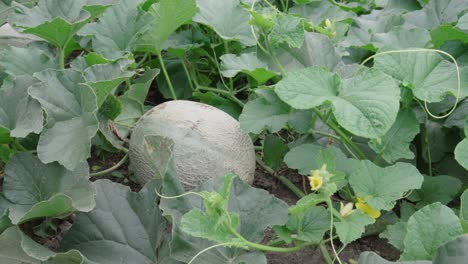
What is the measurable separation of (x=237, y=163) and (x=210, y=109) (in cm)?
21

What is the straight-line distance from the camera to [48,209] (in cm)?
150

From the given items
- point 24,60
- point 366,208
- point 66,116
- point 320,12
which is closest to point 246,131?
point 366,208

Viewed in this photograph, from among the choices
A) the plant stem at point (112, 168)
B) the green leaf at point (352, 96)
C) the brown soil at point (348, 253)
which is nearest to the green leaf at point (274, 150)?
the brown soil at point (348, 253)

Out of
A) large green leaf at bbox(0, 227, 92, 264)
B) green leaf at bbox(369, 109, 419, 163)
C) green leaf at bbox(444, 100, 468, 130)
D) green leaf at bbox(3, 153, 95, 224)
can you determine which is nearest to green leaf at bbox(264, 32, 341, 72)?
green leaf at bbox(369, 109, 419, 163)

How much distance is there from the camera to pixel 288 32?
71.9 inches

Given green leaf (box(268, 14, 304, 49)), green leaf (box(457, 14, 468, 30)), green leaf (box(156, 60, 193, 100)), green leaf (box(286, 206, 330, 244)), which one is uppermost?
green leaf (box(268, 14, 304, 49))

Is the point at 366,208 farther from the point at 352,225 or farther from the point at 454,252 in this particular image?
the point at 454,252

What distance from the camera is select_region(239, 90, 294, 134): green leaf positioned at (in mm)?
1790

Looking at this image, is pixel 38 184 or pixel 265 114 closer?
pixel 38 184

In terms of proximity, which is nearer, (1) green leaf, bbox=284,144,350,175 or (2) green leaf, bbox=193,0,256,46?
(1) green leaf, bbox=284,144,350,175

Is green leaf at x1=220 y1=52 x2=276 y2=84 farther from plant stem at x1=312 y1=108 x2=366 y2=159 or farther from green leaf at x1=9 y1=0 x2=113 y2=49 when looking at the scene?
green leaf at x1=9 y1=0 x2=113 y2=49

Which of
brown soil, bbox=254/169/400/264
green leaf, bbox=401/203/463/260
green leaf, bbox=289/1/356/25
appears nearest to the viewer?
green leaf, bbox=401/203/463/260

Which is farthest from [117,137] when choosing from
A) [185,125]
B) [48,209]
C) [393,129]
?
[393,129]

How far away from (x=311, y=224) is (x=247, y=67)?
0.60m
